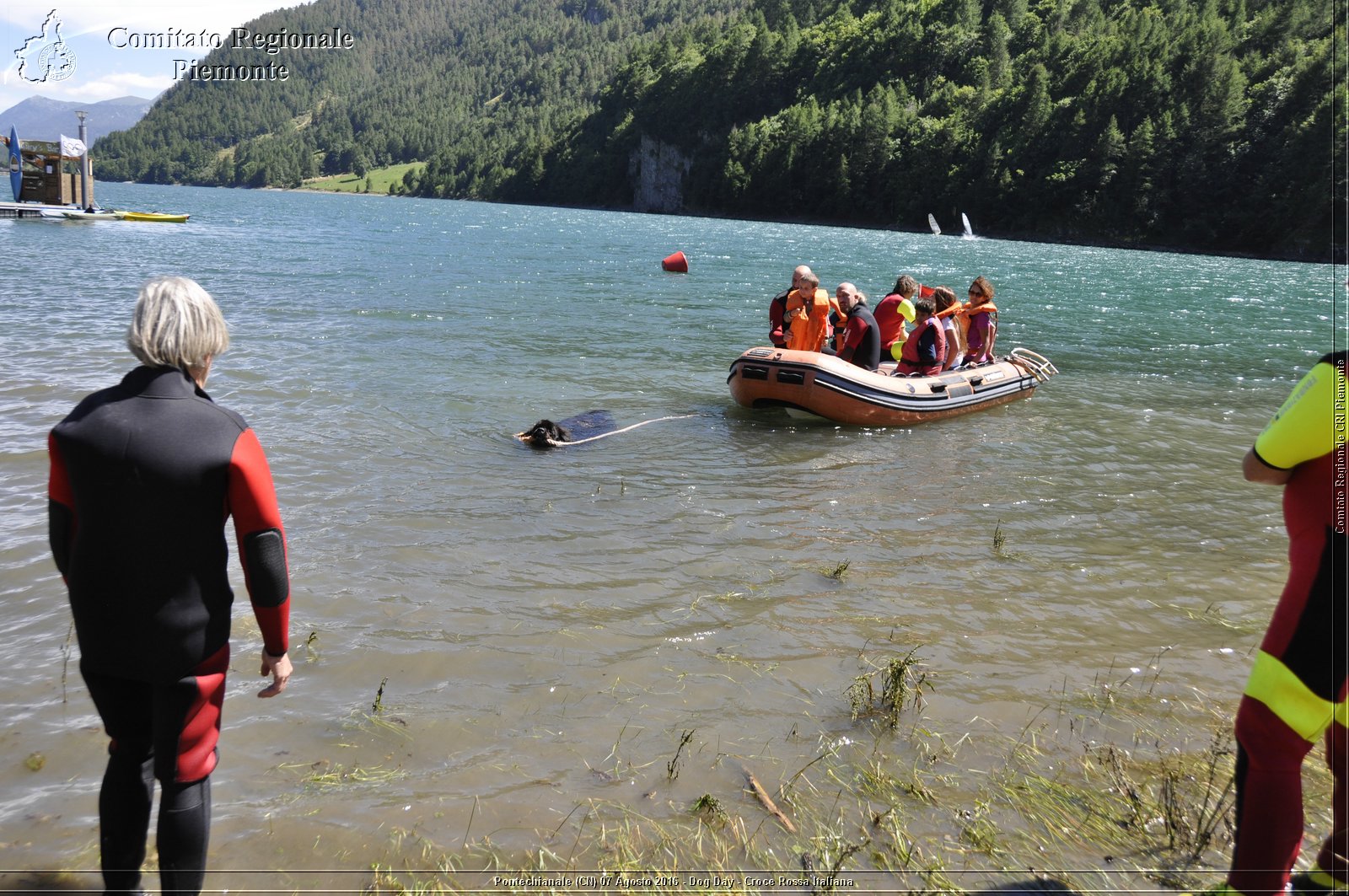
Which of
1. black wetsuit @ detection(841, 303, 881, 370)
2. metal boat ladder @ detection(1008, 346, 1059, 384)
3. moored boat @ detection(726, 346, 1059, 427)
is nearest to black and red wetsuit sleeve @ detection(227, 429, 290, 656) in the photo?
moored boat @ detection(726, 346, 1059, 427)

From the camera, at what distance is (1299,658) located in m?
2.40

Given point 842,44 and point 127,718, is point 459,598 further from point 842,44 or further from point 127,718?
point 842,44

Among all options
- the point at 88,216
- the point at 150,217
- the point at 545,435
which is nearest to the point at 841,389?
the point at 545,435

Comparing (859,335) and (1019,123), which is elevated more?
(1019,123)

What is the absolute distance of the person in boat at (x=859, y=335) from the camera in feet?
36.1

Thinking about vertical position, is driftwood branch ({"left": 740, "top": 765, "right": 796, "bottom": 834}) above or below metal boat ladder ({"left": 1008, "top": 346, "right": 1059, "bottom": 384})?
below

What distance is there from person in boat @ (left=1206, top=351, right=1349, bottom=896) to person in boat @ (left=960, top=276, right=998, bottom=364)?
34.2 feet

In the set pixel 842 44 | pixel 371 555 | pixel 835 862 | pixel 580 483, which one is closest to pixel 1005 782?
pixel 835 862

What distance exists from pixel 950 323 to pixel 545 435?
6038mm

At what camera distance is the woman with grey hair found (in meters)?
2.32

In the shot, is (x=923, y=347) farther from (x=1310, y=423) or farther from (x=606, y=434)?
(x=1310, y=423)

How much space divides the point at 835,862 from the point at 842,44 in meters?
126

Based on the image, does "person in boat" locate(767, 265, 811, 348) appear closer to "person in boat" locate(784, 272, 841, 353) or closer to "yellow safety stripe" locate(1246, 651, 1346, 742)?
"person in boat" locate(784, 272, 841, 353)

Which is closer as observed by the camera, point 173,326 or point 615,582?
point 173,326
